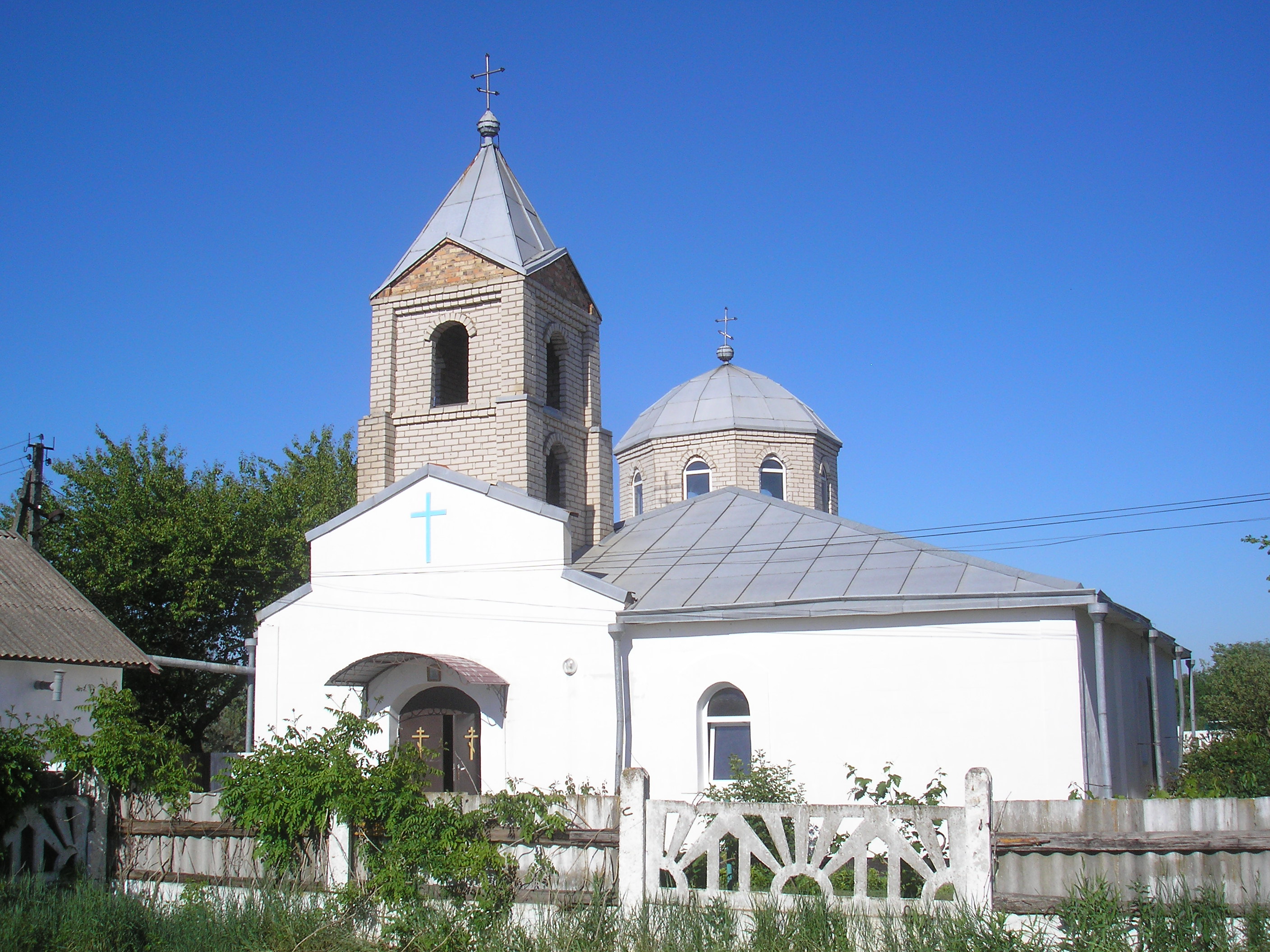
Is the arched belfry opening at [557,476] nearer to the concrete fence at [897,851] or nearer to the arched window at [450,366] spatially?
the arched window at [450,366]

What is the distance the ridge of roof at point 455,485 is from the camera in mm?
15023

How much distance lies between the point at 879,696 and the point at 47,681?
556 inches

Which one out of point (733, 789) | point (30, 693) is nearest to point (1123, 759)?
point (733, 789)

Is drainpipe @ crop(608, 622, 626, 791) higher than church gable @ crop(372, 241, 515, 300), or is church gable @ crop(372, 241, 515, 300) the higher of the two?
church gable @ crop(372, 241, 515, 300)

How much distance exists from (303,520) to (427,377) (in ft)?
38.2

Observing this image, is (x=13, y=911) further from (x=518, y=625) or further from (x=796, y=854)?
(x=518, y=625)

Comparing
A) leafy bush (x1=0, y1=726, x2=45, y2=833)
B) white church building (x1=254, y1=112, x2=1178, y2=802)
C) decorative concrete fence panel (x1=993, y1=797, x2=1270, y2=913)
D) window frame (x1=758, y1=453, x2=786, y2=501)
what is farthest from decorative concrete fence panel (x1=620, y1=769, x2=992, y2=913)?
window frame (x1=758, y1=453, x2=786, y2=501)

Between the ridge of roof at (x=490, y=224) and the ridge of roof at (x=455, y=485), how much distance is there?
3.45 metres

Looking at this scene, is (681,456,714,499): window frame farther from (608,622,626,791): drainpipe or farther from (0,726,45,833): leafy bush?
(0,726,45,833): leafy bush

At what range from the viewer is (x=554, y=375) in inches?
732

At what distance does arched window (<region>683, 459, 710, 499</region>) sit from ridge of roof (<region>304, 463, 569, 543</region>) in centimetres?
762

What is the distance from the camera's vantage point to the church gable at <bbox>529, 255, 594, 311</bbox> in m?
17.7

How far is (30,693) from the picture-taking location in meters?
18.8

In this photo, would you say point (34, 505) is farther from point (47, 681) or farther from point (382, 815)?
point (382, 815)
